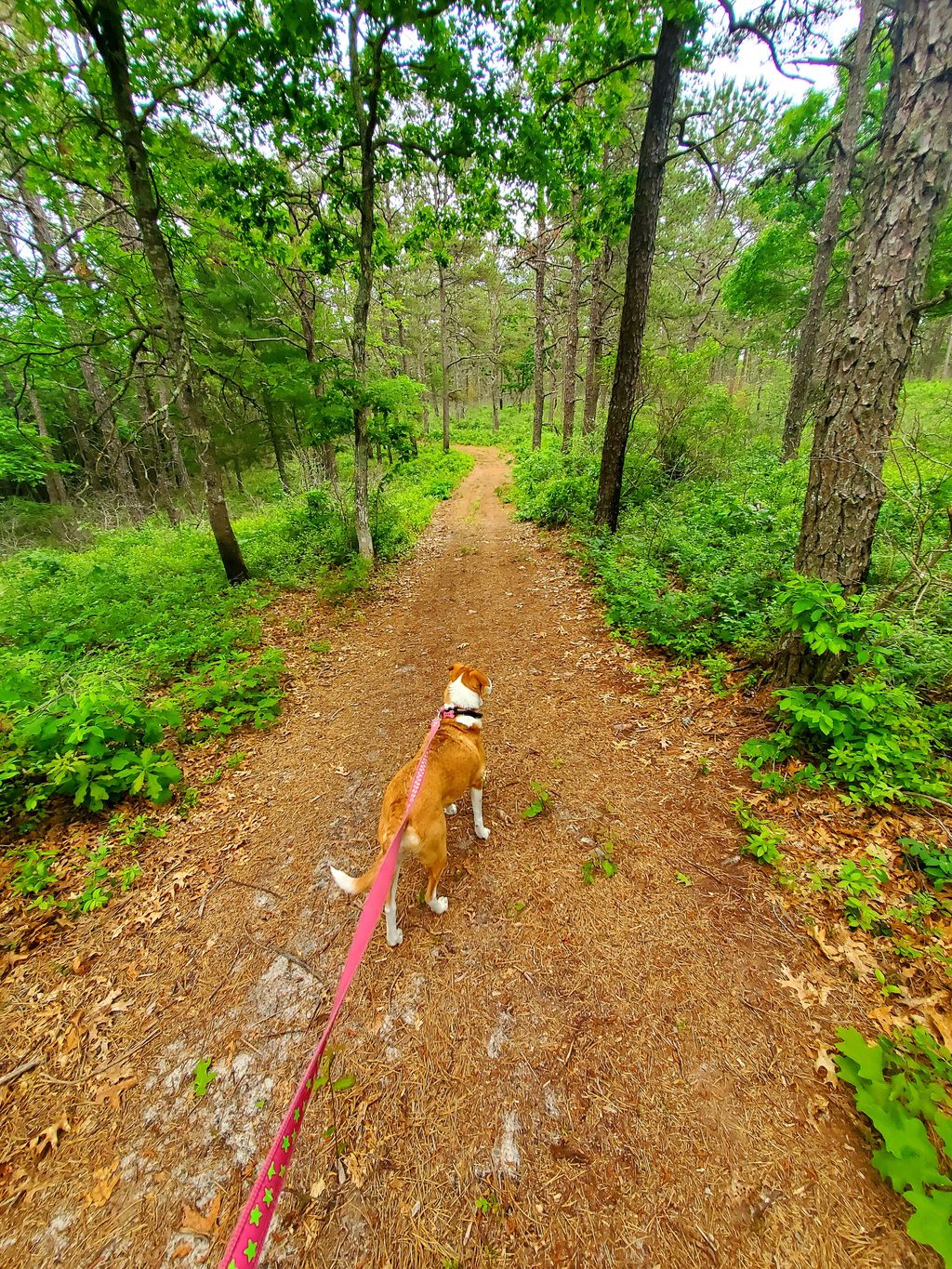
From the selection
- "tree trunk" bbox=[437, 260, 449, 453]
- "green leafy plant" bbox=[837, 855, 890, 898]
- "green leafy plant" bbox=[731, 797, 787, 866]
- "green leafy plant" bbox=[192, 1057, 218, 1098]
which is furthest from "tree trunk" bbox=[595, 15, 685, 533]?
"tree trunk" bbox=[437, 260, 449, 453]

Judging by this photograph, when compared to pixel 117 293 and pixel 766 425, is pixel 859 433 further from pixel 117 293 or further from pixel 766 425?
pixel 766 425

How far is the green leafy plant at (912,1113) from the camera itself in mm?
1544

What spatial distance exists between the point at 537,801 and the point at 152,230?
930 cm

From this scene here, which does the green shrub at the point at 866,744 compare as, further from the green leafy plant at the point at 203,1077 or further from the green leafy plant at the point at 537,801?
the green leafy plant at the point at 203,1077

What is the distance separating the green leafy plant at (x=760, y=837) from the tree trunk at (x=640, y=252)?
6769 mm

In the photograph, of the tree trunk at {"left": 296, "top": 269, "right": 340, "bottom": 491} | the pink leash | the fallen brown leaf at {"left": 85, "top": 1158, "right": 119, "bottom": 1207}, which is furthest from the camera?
the tree trunk at {"left": 296, "top": 269, "right": 340, "bottom": 491}

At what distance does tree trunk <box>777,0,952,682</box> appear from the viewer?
2.96 meters

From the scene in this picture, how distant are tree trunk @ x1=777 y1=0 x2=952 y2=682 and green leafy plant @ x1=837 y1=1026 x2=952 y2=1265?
104 inches

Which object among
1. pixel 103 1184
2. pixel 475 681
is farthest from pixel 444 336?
pixel 103 1184

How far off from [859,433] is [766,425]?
1617 centimetres

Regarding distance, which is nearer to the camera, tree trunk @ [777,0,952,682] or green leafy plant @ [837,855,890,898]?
green leafy plant @ [837,855,890,898]

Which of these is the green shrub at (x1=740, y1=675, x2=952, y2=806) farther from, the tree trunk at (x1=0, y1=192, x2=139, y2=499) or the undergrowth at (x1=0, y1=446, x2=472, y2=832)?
the tree trunk at (x1=0, y1=192, x2=139, y2=499)

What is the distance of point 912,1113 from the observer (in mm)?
1829

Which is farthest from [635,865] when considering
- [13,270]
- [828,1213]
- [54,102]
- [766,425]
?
[766,425]
